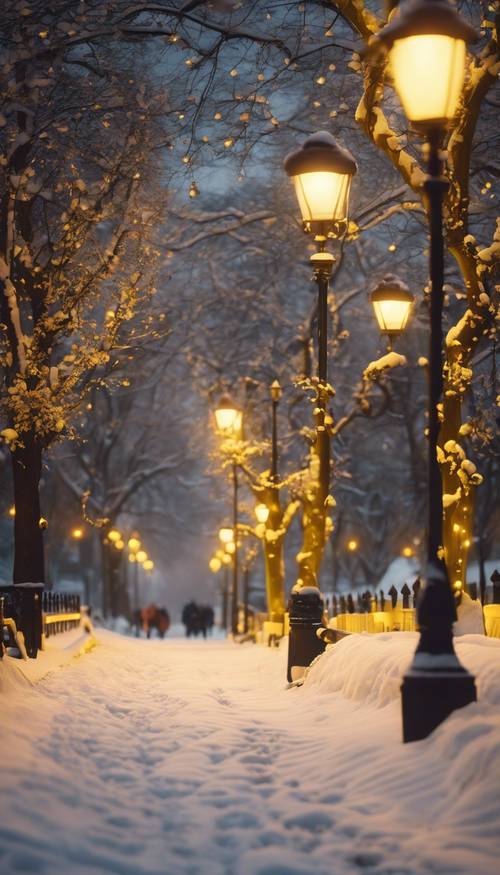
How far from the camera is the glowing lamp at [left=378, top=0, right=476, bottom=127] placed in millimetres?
8086

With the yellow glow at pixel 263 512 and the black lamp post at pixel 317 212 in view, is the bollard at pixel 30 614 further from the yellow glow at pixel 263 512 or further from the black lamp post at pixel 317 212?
the yellow glow at pixel 263 512

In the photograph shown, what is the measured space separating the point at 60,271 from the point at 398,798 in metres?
12.3

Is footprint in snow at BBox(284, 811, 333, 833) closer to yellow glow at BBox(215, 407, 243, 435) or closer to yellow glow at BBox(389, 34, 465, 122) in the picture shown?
yellow glow at BBox(389, 34, 465, 122)

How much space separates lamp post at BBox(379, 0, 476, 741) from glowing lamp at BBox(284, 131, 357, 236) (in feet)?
13.0

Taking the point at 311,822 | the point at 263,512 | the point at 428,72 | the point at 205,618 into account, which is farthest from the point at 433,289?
the point at 205,618

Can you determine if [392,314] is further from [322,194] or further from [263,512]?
[263,512]

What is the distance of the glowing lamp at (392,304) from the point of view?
1471 cm

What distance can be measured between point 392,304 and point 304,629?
4.16 meters

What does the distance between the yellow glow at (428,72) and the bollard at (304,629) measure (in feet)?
23.6

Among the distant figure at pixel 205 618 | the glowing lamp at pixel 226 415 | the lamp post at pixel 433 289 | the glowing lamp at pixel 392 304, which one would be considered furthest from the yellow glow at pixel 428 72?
the distant figure at pixel 205 618

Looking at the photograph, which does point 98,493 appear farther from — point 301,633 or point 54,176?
point 301,633

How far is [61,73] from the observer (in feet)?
57.1

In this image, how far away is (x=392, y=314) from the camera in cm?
1476

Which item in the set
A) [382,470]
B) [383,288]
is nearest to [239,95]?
[383,288]
